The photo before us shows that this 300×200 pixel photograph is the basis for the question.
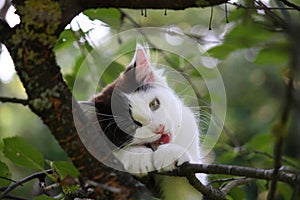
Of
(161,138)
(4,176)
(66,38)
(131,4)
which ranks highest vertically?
(131,4)

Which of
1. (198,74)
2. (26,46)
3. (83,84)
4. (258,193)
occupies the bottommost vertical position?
(258,193)

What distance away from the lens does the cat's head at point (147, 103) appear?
1267 millimetres

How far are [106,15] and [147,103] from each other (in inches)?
10.7

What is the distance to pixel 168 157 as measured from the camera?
1.14 metres

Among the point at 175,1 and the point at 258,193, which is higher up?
the point at 175,1

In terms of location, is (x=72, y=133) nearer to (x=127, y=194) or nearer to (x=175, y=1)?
(x=127, y=194)

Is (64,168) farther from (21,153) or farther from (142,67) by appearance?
(142,67)

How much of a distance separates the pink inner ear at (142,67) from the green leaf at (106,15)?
0.17 meters

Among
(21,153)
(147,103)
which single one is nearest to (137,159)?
(147,103)

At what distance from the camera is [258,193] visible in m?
1.57

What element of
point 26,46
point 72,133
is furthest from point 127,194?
point 26,46

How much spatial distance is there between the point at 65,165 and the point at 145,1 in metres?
0.33

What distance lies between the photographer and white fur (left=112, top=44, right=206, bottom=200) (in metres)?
1.16

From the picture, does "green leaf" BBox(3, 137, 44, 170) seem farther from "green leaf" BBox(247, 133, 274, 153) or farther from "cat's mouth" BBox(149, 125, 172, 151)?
"green leaf" BBox(247, 133, 274, 153)
